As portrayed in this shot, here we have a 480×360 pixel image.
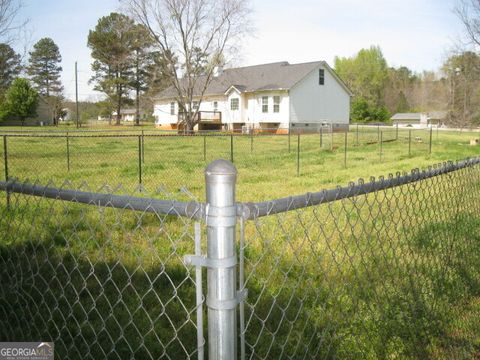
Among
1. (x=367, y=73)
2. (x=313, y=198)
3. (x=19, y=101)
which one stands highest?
(x=367, y=73)

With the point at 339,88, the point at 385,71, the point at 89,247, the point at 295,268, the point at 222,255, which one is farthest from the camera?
the point at 385,71

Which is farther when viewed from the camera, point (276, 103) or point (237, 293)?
point (276, 103)

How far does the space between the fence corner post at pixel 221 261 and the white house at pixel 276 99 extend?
33.7 meters

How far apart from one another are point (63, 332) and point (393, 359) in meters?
2.48

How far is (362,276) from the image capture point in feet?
14.2

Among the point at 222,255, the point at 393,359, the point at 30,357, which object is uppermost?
the point at 222,255

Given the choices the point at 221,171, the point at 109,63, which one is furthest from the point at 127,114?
the point at 221,171

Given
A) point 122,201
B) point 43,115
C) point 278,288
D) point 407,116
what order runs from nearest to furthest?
point 122,201, point 278,288, point 43,115, point 407,116

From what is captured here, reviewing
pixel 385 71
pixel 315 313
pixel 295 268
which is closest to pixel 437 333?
pixel 315 313

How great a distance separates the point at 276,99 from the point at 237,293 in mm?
36611

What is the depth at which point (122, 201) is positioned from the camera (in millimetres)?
1596

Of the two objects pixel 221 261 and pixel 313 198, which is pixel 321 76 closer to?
pixel 313 198

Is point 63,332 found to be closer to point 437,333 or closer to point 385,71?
point 437,333

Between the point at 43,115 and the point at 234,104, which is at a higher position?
the point at 43,115
